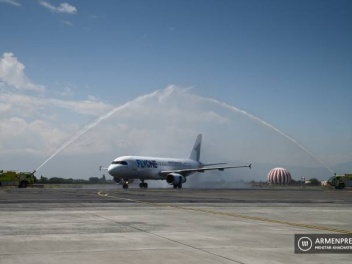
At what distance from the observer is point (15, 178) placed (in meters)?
64.7

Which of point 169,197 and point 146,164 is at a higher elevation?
point 146,164

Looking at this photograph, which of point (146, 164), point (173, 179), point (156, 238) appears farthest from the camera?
point (173, 179)

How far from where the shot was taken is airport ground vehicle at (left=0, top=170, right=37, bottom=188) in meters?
64.1

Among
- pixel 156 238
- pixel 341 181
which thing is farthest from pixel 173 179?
pixel 156 238

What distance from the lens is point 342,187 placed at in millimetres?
74062

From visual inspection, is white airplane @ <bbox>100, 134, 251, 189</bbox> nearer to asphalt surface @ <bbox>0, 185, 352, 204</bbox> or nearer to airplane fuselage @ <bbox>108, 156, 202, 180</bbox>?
airplane fuselage @ <bbox>108, 156, 202, 180</bbox>

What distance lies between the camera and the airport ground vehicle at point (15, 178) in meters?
64.1

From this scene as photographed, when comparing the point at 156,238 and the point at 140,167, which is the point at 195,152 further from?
the point at 156,238

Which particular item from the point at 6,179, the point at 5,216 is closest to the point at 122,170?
the point at 6,179

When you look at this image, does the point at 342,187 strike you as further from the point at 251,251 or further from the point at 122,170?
the point at 251,251

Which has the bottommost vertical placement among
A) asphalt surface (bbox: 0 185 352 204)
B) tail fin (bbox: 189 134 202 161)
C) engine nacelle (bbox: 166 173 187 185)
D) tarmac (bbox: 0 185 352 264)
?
tarmac (bbox: 0 185 352 264)

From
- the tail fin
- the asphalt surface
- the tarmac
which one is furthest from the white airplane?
the tarmac

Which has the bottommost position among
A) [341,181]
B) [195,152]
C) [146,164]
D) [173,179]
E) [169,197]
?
[169,197]

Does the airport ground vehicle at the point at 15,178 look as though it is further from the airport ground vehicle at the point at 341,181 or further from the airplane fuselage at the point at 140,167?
the airport ground vehicle at the point at 341,181
